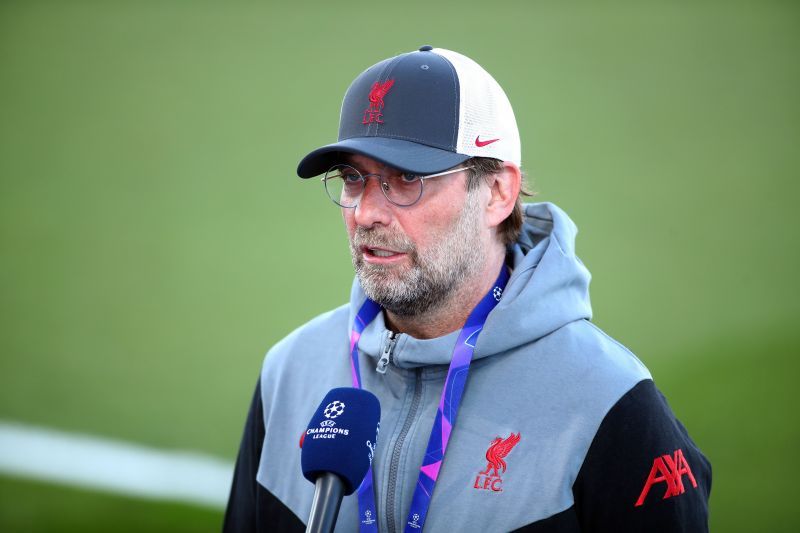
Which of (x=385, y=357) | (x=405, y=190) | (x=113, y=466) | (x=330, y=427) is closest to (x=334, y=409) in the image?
(x=330, y=427)

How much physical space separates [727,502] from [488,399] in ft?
7.42

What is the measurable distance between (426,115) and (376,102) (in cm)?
12

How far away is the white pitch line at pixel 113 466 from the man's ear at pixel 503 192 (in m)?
2.41

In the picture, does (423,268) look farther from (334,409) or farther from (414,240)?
(334,409)

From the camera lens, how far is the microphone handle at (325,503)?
4.27 feet

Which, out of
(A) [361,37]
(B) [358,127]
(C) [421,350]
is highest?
(A) [361,37]

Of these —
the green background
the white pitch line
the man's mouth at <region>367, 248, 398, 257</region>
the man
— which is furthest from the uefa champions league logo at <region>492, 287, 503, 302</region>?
the white pitch line

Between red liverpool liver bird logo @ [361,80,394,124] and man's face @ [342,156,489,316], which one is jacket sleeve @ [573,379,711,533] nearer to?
man's face @ [342,156,489,316]

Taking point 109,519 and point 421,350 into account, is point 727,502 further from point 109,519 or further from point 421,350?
point 109,519

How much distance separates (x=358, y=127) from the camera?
6.15ft

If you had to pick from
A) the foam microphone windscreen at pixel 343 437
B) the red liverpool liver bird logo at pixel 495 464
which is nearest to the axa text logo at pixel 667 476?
the red liverpool liver bird logo at pixel 495 464

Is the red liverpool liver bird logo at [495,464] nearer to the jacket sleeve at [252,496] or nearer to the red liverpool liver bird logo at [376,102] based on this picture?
the jacket sleeve at [252,496]

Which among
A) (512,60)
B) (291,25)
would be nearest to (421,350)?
(512,60)

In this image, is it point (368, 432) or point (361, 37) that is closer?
point (368, 432)
